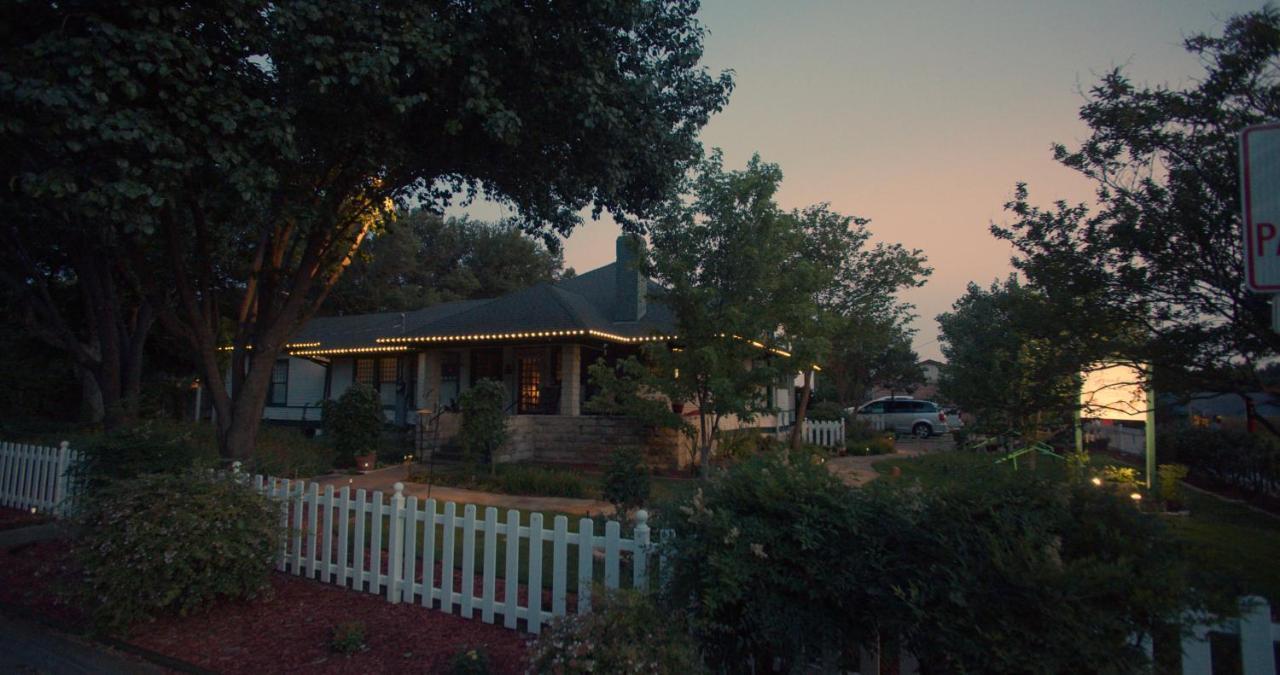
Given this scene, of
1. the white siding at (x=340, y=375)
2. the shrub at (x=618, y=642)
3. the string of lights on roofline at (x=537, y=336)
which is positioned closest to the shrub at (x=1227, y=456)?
the string of lights on roofline at (x=537, y=336)

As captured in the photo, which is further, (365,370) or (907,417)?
(907,417)

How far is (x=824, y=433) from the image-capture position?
2197 centimetres

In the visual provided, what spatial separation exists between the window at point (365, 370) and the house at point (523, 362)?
3 centimetres

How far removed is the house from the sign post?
10.8m

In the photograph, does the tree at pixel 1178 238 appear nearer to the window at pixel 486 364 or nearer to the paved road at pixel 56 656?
the paved road at pixel 56 656

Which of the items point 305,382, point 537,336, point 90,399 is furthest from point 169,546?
point 305,382

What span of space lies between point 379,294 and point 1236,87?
3659 cm

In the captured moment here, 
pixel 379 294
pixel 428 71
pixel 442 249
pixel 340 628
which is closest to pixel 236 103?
pixel 428 71

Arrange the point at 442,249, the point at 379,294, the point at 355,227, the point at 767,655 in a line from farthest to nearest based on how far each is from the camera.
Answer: the point at 442,249 < the point at 379,294 < the point at 355,227 < the point at 767,655

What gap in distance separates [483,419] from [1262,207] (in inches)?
490

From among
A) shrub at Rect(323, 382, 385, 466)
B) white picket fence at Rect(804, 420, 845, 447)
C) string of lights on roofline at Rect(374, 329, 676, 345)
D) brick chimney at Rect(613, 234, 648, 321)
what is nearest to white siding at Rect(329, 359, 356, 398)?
string of lights on roofline at Rect(374, 329, 676, 345)

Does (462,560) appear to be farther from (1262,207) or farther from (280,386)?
(280,386)

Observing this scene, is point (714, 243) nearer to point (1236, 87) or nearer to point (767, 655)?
point (1236, 87)

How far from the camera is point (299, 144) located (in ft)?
25.3
